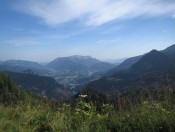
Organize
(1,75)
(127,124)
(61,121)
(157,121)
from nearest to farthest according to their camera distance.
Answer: (157,121) < (127,124) < (61,121) < (1,75)

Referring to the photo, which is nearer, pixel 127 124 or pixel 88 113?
pixel 127 124

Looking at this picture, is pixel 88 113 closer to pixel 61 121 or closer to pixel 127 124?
pixel 61 121

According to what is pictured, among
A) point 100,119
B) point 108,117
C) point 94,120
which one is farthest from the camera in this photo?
point 108,117

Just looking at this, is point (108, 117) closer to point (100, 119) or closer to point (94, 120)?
point (100, 119)

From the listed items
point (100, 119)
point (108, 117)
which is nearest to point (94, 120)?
point (100, 119)

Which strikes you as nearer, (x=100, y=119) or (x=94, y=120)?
(x=94, y=120)

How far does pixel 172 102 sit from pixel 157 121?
1.33 metres

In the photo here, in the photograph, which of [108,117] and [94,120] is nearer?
[94,120]

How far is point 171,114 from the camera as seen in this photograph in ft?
17.0

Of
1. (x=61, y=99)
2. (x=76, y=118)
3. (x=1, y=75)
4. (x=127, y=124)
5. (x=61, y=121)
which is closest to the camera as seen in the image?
(x=127, y=124)

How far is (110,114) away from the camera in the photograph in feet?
22.0

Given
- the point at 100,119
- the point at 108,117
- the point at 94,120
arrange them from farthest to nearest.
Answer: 1. the point at 108,117
2. the point at 100,119
3. the point at 94,120

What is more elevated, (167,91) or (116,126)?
(167,91)

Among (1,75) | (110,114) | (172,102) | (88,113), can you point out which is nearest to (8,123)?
(88,113)
